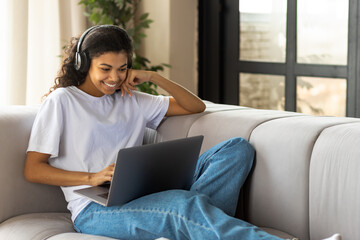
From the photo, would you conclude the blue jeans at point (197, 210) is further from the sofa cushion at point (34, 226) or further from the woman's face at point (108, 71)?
the woman's face at point (108, 71)

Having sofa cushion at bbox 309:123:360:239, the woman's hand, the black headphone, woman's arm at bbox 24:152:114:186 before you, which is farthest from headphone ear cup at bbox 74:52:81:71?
sofa cushion at bbox 309:123:360:239

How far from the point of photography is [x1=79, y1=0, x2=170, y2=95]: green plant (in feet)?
11.1

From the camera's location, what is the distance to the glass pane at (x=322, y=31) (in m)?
3.07

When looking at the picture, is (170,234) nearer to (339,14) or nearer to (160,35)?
(339,14)

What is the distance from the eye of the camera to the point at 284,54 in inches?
133

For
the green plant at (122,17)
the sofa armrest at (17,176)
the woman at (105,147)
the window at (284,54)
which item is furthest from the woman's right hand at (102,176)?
the window at (284,54)

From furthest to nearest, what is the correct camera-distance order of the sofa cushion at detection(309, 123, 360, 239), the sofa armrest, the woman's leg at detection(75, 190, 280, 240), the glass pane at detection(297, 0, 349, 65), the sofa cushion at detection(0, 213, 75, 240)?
the glass pane at detection(297, 0, 349, 65) < the sofa armrest < the sofa cushion at detection(0, 213, 75, 240) < the sofa cushion at detection(309, 123, 360, 239) < the woman's leg at detection(75, 190, 280, 240)

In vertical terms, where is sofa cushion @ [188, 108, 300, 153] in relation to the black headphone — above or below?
below

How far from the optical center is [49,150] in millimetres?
1781

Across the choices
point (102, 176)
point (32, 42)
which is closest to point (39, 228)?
point (102, 176)

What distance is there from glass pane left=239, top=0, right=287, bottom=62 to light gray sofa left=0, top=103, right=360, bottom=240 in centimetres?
144

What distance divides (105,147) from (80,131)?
0.10 m

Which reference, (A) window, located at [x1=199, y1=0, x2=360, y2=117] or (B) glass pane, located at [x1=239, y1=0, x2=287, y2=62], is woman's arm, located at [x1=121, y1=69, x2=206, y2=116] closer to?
(A) window, located at [x1=199, y1=0, x2=360, y2=117]

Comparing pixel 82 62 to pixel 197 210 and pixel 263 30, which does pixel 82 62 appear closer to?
pixel 197 210
